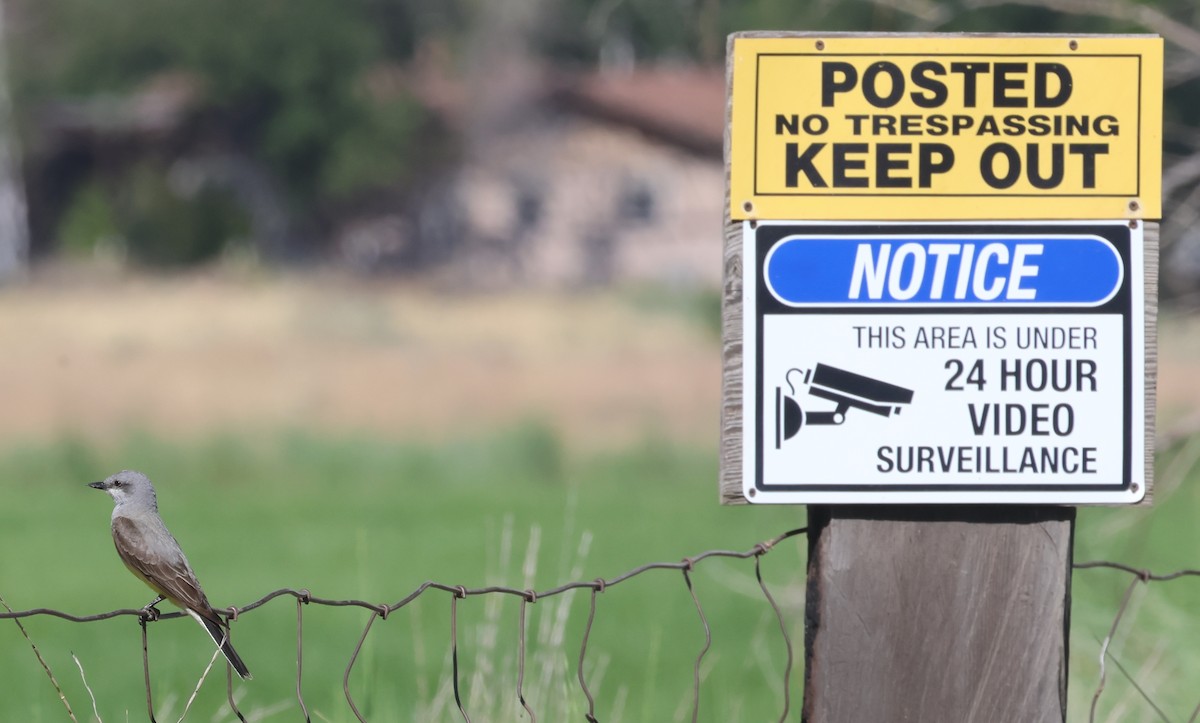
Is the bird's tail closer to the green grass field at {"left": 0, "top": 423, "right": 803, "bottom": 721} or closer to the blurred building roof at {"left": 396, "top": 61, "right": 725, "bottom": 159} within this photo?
the green grass field at {"left": 0, "top": 423, "right": 803, "bottom": 721}

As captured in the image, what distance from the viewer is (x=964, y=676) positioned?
2.79m

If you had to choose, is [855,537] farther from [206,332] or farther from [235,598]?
[206,332]

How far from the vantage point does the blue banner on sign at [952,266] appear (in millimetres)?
2809

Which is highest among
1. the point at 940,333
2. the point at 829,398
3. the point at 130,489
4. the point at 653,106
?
the point at 653,106

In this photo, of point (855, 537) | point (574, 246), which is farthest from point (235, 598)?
point (574, 246)

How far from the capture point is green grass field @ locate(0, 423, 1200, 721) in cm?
551

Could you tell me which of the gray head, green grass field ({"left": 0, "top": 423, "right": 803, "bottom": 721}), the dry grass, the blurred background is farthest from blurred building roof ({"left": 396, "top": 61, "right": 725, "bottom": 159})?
the gray head

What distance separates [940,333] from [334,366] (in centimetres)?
2188

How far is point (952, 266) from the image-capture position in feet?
9.21

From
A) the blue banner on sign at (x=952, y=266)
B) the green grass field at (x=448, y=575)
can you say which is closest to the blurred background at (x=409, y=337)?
the green grass field at (x=448, y=575)

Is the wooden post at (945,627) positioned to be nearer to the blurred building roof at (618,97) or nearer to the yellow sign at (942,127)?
the yellow sign at (942,127)

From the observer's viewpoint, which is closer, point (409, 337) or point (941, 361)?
point (941, 361)

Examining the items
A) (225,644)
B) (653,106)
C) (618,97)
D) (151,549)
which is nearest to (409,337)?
(618,97)

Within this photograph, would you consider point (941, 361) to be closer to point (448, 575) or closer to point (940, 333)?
point (940, 333)
